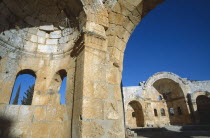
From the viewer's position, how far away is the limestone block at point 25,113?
282 centimetres

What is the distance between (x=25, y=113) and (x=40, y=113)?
31 cm

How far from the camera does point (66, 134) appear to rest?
2320mm

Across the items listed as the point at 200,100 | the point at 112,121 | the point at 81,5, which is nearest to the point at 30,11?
the point at 81,5

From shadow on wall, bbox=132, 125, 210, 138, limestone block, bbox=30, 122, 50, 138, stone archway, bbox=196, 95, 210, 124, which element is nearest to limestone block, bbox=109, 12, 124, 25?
limestone block, bbox=30, 122, 50, 138

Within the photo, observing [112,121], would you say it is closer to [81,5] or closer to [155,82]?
[81,5]

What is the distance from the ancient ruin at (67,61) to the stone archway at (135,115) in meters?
14.3

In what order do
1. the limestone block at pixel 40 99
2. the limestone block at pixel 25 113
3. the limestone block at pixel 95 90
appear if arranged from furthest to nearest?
the limestone block at pixel 40 99 < the limestone block at pixel 25 113 < the limestone block at pixel 95 90

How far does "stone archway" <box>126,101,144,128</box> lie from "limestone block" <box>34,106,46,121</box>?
14364mm

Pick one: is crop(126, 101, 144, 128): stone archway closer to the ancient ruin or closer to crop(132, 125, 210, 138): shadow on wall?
crop(132, 125, 210, 138): shadow on wall

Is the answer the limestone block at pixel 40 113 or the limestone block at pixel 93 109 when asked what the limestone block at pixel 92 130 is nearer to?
the limestone block at pixel 93 109

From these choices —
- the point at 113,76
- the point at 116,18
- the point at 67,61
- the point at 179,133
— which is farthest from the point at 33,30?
the point at 179,133

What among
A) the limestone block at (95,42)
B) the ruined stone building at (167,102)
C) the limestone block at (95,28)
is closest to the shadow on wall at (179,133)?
the ruined stone building at (167,102)

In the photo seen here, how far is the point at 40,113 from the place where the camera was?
2930mm

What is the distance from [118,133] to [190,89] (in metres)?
17.4
